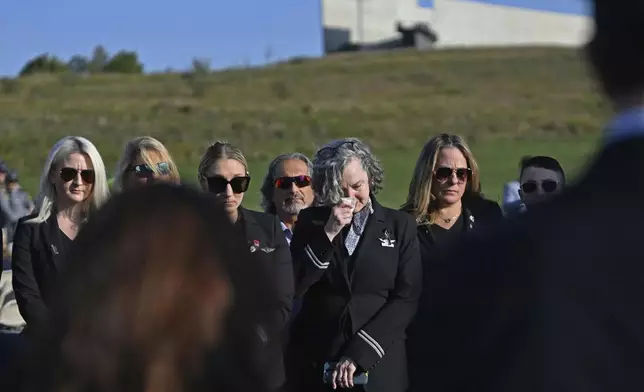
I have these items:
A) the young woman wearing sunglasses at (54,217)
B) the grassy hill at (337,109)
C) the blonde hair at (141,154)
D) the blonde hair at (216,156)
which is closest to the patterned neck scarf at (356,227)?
the blonde hair at (216,156)

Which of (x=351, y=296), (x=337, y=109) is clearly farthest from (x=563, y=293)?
(x=337, y=109)

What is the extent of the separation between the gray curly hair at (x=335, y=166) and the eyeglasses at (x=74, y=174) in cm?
124

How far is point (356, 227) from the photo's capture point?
18.8ft

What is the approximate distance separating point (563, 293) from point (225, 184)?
4.73 meters

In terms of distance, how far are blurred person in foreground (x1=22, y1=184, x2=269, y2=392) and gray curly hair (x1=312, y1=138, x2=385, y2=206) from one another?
3.87 metres

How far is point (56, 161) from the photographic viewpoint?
19.4 feet

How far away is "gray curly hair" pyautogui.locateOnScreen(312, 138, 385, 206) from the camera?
5.84m

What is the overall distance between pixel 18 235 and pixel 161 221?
→ 3951 mm

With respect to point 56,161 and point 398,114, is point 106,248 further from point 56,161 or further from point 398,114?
point 398,114

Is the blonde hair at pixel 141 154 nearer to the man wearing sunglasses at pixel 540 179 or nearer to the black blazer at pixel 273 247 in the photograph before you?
the black blazer at pixel 273 247

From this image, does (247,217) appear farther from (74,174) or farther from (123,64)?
(123,64)

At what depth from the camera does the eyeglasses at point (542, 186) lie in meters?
6.89

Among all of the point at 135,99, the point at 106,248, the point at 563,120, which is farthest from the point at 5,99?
the point at 106,248

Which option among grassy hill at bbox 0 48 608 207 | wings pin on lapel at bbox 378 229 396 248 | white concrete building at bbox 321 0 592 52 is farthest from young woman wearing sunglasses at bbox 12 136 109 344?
white concrete building at bbox 321 0 592 52
